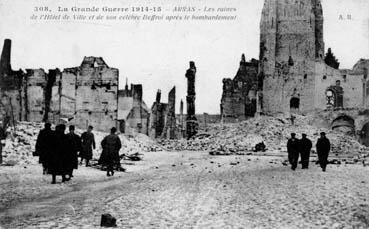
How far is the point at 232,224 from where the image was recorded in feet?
18.2

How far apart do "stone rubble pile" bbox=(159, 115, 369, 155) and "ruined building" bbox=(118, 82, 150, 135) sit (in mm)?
7916

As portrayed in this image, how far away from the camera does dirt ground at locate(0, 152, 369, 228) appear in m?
5.64

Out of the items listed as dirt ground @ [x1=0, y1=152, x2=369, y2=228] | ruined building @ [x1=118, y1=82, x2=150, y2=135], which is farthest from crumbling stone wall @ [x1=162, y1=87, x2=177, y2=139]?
dirt ground @ [x1=0, y1=152, x2=369, y2=228]

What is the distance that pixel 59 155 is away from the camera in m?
10.2

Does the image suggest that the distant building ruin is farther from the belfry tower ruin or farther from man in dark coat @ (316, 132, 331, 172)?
man in dark coat @ (316, 132, 331, 172)

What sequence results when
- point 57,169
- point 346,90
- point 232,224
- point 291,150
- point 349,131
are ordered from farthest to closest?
point 346,90 → point 349,131 → point 291,150 → point 57,169 → point 232,224

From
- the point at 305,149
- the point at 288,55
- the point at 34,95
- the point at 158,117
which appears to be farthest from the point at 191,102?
the point at 305,149

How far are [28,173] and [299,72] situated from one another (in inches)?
1419

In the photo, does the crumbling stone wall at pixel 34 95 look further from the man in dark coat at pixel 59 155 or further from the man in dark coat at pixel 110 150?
the man in dark coat at pixel 59 155

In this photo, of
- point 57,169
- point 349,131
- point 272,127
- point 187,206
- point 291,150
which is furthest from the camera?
point 349,131

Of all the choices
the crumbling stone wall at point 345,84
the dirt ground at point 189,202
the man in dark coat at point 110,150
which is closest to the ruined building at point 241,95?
the crumbling stone wall at point 345,84

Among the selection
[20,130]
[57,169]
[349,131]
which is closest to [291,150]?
[57,169]

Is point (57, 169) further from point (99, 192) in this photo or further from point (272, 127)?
point (272, 127)

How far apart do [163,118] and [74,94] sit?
15885mm
